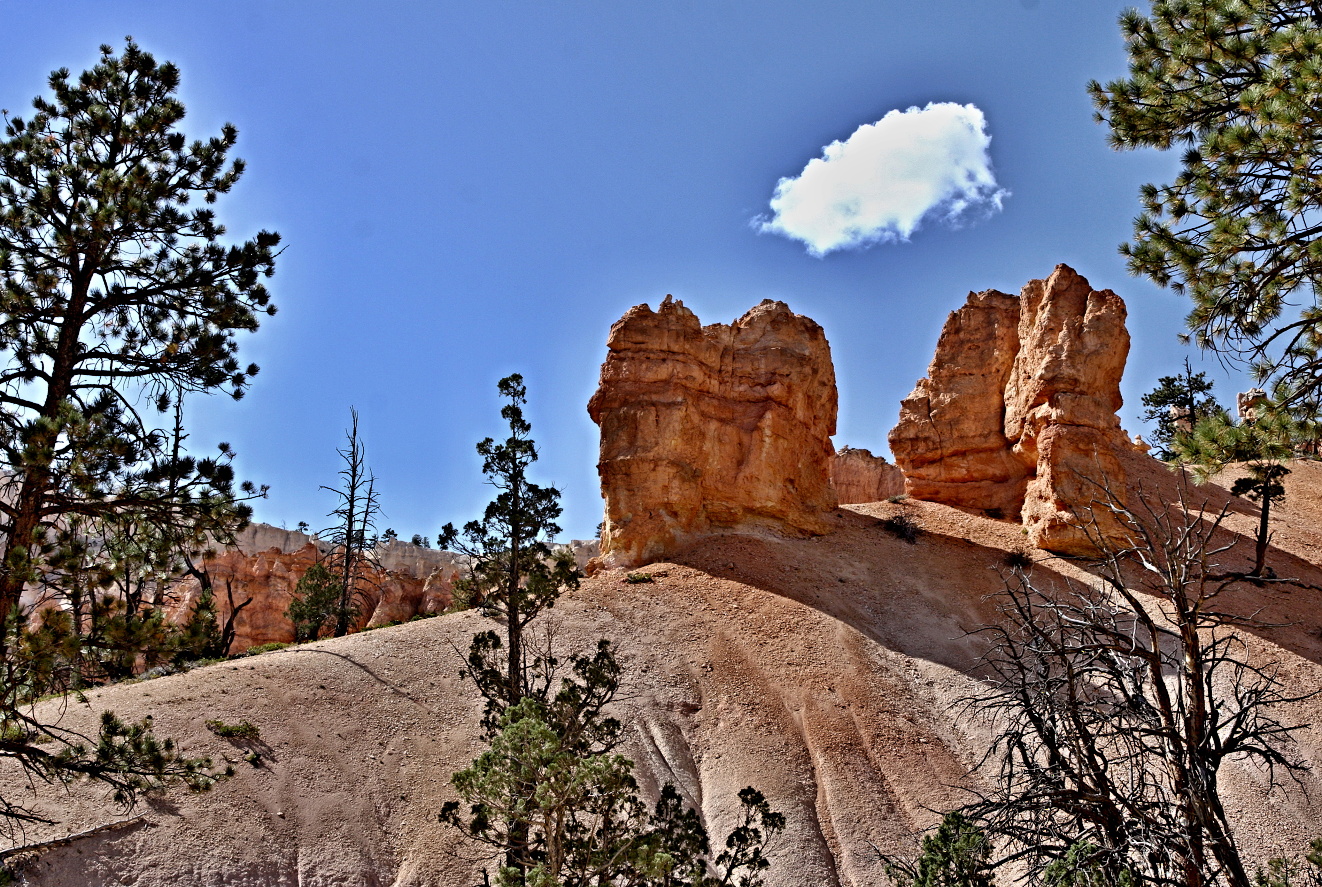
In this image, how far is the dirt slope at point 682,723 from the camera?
56.4ft

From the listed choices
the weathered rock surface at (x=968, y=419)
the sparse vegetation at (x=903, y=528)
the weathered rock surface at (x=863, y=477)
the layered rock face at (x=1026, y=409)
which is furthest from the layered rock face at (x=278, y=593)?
the layered rock face at (x=1026, y=409)

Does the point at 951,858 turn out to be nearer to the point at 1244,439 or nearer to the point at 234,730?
the point at 1244,439

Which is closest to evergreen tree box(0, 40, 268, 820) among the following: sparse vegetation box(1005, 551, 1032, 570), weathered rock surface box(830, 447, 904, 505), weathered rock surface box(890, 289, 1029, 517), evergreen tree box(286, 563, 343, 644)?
evergreen tree box(286, 563, 343, 644)

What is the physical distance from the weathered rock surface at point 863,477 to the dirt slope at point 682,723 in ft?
62.7

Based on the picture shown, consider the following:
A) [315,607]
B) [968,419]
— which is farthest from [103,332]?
[968,419]

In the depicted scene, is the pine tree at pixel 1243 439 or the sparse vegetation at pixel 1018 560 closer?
the pine tree at pixel 1243 439

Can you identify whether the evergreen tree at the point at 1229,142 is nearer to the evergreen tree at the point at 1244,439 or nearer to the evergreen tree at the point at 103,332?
the evergreen tree at the point at 1244,439

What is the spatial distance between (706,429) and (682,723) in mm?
15819

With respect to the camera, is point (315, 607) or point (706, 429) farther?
point (706, 429)

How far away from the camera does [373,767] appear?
2023 cm

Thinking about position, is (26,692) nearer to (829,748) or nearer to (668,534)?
(829,748)

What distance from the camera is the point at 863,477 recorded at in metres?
55.2

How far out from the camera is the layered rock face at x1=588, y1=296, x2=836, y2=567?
3572 cm

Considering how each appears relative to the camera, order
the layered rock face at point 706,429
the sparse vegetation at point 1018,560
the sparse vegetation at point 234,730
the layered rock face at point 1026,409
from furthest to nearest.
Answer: the layered rock face at point 1026,409
the layered rock face at point 706,429
the sparse vegetation at point 1018,560
the sparse vegetation at point 234,730
